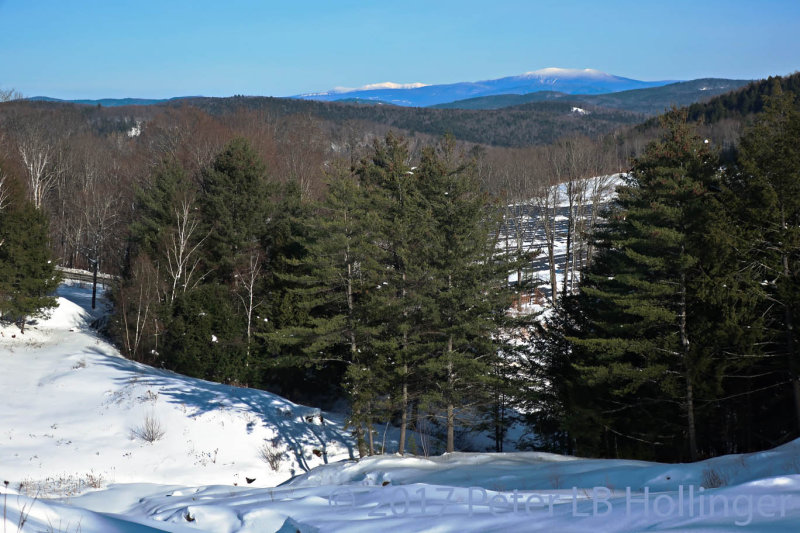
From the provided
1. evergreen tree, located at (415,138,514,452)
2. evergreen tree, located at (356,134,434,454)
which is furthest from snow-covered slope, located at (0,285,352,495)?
evergreen tree, located at (415,138,514,452)

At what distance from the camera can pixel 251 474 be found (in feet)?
64.0

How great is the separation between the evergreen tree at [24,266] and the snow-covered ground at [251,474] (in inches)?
59.1

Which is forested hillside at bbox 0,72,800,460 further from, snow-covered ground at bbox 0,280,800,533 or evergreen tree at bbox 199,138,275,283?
snow-covered ground at bbox 0,280,800,533

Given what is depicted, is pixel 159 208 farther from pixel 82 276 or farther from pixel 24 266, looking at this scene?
pixel 82 276

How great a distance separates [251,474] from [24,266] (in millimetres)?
19146

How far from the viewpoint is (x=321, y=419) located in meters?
23.7

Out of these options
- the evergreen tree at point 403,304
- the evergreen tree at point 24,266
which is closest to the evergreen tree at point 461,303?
the evergreen tree at point 403,304

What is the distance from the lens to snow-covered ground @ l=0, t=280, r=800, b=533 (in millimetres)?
5953

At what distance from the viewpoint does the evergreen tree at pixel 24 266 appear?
97.7ft

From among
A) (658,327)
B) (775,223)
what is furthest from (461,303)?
(775,223)

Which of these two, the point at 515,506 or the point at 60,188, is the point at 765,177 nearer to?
the point at 515,506

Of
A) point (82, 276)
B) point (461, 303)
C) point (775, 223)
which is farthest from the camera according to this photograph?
point (82, 276)

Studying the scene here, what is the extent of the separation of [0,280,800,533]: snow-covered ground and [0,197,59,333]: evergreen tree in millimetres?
1501

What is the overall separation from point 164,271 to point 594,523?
3137 cm
